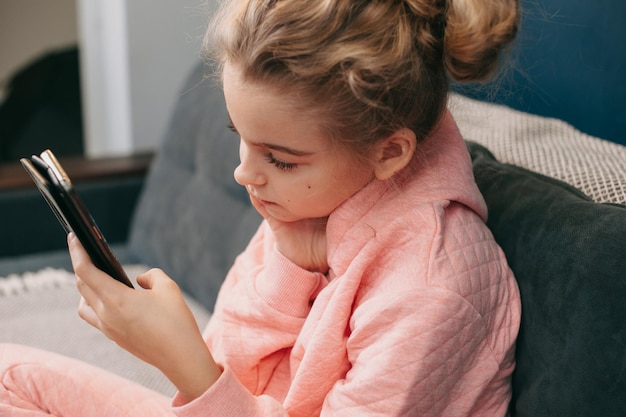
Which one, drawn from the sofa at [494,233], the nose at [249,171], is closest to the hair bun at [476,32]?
the sofa at [494,233]

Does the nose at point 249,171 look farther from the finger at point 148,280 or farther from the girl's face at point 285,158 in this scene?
the finger at point 148,280

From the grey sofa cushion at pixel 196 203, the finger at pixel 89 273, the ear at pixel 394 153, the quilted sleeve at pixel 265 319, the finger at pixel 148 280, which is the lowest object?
the grey sofa cushion at pixel 196 203

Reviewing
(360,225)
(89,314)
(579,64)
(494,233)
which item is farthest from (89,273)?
(579,64)

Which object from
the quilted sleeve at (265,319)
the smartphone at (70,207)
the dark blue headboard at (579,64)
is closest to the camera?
the smartphone at (70,207)

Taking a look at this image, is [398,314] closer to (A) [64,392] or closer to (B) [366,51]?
(B) [366,51]

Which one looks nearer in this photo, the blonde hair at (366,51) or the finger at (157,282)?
the blonde hair at (366,51)

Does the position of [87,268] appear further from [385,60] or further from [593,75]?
[593,75]

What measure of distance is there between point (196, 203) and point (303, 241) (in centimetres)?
87

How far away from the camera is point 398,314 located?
2.95ft

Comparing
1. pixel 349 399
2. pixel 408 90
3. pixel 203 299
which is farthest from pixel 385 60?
pixel 203 299

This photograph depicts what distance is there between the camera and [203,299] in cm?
182

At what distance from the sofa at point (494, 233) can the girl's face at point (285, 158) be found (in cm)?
22

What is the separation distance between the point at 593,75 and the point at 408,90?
0.53 metres

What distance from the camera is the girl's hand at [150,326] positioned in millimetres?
946
